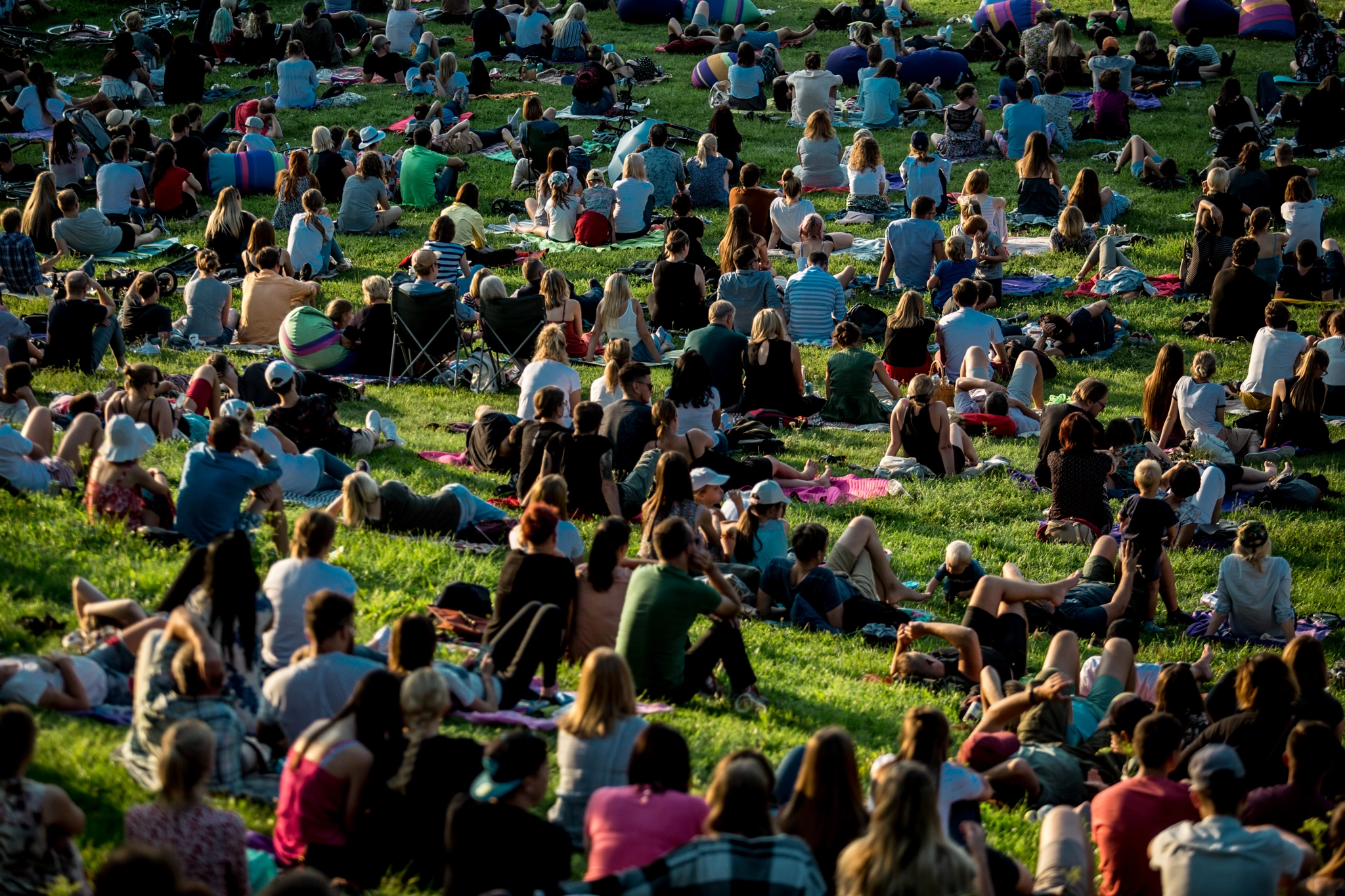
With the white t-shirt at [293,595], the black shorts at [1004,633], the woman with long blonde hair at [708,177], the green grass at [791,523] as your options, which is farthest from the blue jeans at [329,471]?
the woman with long blonde hair at [708,177]

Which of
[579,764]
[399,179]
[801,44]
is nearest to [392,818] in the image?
[579,764]

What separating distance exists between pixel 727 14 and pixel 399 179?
1131 centimetres

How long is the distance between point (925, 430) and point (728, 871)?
8.58 metres

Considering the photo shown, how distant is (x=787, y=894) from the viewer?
5867 millimetres

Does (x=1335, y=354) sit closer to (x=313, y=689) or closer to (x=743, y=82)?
(x=313, y=689)

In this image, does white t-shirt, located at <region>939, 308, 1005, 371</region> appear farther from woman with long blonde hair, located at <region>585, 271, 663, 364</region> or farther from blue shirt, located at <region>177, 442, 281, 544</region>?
blue shirt, located at <region>177, 442, 281, 544</region>

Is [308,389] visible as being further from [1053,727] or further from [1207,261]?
[1207,261]

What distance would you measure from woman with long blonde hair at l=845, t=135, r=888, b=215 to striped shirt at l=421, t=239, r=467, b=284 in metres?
6.34

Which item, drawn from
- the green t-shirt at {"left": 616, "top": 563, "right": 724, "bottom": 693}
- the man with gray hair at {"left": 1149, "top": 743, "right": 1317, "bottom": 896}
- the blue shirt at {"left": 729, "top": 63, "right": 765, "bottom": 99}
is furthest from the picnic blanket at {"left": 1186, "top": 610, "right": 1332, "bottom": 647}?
the blue shirt at {"left": 729, "top": 63, "right": 765, "bottom": 99}

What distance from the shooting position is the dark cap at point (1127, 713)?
869 centimetres

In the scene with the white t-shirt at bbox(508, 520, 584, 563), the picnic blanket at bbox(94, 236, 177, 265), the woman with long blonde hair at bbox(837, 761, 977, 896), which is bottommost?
the picnic blanket at bbox(94, 236, 177, 265)

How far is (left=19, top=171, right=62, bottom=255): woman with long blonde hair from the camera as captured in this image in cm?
1923

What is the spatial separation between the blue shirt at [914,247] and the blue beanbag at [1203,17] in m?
14.6

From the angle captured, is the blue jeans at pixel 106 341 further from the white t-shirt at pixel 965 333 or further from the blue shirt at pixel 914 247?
the blue shirt at pixel 914 247
